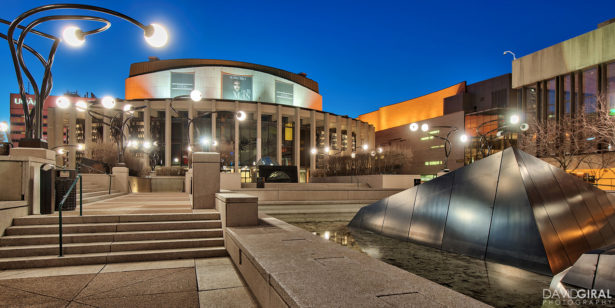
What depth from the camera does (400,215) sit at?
36.4 ft

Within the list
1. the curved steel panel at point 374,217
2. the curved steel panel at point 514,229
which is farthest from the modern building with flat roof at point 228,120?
the curved steel panel at point 514,229

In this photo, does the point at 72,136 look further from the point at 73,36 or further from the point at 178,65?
the point at 73,36

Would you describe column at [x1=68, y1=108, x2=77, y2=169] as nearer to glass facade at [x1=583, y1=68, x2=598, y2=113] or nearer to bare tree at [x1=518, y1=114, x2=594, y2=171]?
bare tree at [x1=518, y1=114, x2=594, y2=171]

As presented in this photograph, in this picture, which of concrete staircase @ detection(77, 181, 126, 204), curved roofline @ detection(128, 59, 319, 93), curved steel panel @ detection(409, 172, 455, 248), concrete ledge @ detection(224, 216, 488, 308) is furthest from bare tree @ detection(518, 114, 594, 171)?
curved roofline @ detection(128, 59, 319, 93)

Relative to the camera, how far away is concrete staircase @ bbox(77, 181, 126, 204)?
638 inches

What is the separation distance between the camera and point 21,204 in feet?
30.9

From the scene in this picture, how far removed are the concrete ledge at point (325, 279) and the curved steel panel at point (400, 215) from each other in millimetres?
4594

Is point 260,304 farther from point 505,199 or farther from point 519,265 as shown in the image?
point 505,199

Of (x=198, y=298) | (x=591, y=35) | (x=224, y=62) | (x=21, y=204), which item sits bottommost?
(x=198, y=298)

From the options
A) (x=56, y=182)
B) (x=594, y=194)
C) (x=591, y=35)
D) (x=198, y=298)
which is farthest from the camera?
(x=591, y=35)

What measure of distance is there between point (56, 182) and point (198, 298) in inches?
330

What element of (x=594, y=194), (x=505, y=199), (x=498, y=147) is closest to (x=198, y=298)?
(x=505, y=199)

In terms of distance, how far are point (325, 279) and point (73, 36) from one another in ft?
36.1

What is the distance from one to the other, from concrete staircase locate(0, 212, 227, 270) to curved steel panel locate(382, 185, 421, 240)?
539cm
